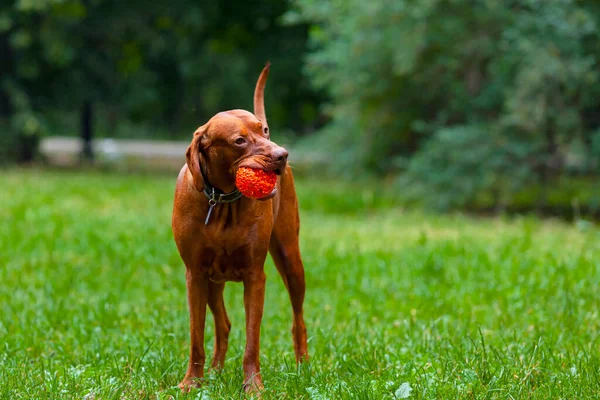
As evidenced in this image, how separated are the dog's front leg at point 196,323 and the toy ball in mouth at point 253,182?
644mm

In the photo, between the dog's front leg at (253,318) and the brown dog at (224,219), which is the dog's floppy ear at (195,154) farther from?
the dog's front leg at (253,318)

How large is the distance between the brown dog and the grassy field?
32 cm

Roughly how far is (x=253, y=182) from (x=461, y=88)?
404 inches

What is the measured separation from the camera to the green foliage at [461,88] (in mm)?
11406

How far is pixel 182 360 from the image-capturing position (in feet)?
15.2

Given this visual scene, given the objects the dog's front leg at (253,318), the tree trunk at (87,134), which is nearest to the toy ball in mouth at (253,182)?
the dog's front leg at (253,318)

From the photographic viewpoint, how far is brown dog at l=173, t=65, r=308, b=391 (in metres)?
3.60

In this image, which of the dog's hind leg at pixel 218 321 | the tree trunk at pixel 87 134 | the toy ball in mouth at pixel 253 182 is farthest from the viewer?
the tree trunk at pixel 87 134

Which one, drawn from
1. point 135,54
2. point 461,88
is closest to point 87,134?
point 135,54

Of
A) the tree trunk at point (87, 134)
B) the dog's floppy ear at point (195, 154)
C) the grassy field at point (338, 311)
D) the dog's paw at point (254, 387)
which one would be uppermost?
the dog's floppy ear at point (195, 154)

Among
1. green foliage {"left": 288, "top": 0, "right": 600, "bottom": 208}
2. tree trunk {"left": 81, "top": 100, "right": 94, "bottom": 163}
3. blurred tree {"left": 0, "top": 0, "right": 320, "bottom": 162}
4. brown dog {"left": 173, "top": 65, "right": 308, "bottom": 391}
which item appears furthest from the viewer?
tree trunk {"left": 81, "top": 100, "right": 94, "bottom": 163}

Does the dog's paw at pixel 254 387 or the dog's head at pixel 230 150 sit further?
the dog's paw at pixel 254 387

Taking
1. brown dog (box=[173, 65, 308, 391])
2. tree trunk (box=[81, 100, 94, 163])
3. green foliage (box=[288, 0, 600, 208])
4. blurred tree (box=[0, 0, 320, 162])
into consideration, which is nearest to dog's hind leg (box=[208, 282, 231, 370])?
brown dog (box=[173, 65, 308, 391])

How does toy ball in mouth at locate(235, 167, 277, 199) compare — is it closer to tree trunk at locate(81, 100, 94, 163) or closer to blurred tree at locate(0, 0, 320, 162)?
blurred tree at locate(0, 0, 320, 162)
